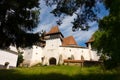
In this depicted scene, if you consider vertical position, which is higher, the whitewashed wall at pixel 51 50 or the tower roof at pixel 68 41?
the tower roof at pixel 68 41

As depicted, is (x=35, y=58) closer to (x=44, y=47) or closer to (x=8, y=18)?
(x=44, y=47)

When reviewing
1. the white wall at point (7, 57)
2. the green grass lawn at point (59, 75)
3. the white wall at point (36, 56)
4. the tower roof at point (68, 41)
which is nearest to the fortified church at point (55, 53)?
the white wall at point (36, 56)

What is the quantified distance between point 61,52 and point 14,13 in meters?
57.9

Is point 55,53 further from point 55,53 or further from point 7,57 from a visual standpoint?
point 7,57

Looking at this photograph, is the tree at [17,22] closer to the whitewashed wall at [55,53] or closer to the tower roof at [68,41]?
the whitewashed wall at [55,53]

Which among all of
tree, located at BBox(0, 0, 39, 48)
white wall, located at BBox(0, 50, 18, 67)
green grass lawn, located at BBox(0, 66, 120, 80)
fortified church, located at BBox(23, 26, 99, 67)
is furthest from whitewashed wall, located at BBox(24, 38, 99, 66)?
tree, located at BBox(0, 0, 39, 48)

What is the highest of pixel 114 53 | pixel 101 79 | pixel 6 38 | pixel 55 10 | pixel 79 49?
pixel 79 49

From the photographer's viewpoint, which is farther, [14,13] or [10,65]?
[10,65]

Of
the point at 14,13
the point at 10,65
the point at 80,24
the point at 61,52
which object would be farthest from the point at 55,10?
the point at 61,52

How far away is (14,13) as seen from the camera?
20.5 meters

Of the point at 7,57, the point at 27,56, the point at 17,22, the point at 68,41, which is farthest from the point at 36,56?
the point at 17,22

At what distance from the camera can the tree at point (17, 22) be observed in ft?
63.1

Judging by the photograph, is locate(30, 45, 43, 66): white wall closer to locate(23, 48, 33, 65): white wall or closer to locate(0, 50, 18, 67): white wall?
locate(23, 48, 33, 65): white wall

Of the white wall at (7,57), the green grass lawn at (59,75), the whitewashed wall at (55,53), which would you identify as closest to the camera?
the green grass lawn at (59,75)
